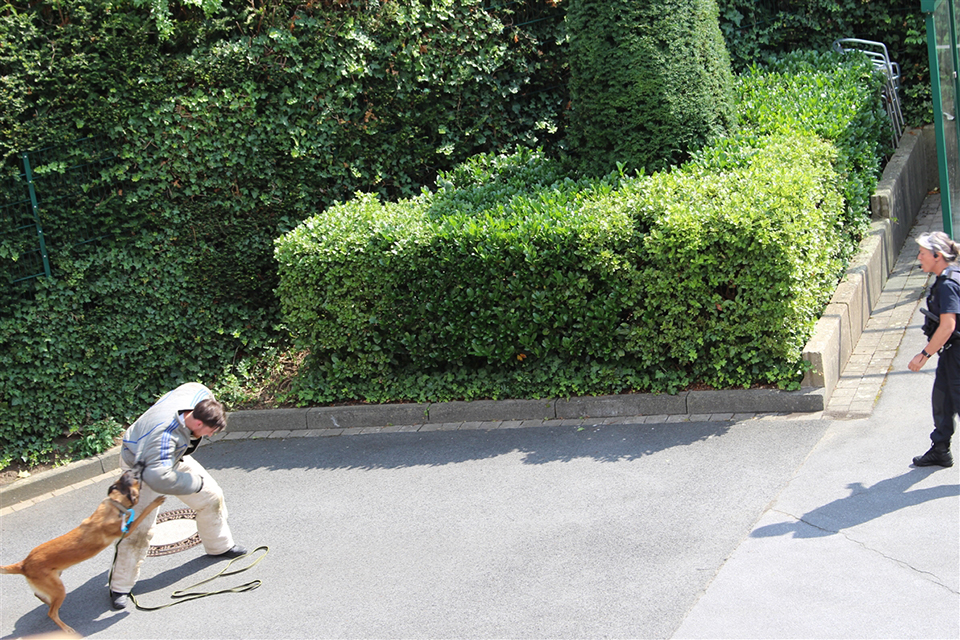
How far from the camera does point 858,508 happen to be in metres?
5.27

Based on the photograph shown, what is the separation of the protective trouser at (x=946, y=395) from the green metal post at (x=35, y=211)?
7899mm

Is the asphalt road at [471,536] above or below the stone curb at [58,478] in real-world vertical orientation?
below

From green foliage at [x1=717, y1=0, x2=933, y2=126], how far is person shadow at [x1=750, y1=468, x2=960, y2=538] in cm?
801

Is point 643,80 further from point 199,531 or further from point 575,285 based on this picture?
point 199,531

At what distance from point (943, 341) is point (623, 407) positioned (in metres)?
2.55

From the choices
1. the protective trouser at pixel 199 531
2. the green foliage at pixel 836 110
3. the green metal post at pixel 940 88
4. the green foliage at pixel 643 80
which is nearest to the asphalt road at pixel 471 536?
the protective trouser at pixel 199 531

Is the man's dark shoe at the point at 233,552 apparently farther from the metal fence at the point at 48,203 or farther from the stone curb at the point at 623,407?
the metal fence at the point at 48,203

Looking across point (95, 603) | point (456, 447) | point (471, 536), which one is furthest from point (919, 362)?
point (95, 603)

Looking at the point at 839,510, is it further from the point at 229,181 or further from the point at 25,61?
the point at 25,61

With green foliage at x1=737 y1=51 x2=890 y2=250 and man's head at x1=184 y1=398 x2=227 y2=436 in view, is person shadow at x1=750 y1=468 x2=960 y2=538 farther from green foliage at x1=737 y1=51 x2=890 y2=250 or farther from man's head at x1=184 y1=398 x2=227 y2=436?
green foliage at x1=737 y1=51 x2=890 y2=250

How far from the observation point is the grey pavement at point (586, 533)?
15.2 feet

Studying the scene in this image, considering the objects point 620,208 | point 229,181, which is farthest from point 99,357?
point 620,208

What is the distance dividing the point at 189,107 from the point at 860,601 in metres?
7.55

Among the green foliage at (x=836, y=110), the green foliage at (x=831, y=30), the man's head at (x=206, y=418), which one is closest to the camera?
the man's head at (x=206, y=418)
